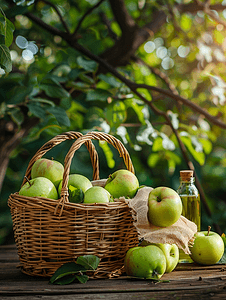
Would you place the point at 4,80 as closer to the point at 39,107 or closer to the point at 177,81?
the point at 39,107

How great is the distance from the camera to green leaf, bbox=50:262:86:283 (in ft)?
2.60

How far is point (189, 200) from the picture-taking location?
3.60ft

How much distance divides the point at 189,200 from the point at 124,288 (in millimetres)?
441

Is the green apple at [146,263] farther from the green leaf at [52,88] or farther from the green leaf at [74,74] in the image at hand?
the green leaf at [74,74]

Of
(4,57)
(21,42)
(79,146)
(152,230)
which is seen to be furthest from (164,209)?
(21,42)

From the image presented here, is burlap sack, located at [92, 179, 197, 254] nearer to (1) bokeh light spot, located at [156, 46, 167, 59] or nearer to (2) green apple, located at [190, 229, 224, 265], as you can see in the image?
(2) green apple, located at [190, 229, 224, 265]

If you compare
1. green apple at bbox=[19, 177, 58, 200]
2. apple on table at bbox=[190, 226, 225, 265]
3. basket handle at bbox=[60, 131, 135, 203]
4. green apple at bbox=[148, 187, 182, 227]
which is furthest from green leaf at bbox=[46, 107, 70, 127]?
apple on table at bbox=[190, 226, 225, 265]

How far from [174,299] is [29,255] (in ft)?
1.39

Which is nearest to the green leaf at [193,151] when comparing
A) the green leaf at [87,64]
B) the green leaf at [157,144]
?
the green leaf at [157,144]

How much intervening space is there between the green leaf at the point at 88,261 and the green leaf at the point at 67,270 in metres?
0.01

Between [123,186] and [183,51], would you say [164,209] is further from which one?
[183,51]

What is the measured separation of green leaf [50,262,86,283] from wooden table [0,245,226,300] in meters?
0.02

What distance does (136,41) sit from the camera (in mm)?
1700

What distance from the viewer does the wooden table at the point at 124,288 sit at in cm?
72
